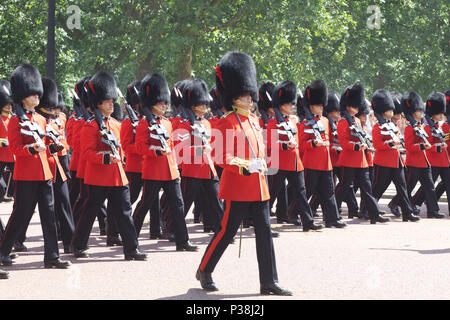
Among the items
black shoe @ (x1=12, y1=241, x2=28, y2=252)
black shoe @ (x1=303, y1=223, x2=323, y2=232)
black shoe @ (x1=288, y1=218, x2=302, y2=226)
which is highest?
black shoe @ (x1=288, y1=218, x2=302, y2=226)

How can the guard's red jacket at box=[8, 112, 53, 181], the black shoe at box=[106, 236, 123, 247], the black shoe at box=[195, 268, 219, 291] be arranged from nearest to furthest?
1. the black shoe at box=[195, 268, 219, 291]
2. the guard's red jacket at box=[8, 112, 53, 181]
3. the black shoe at box=[106, 236, 123, 247]

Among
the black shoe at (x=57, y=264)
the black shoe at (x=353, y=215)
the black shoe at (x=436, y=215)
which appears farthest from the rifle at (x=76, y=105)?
the black shoe at (x=436, y=215)

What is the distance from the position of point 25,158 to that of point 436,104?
22.7 feet

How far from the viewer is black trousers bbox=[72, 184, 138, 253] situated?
7613 mm

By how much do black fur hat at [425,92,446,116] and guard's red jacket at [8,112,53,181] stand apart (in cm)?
675

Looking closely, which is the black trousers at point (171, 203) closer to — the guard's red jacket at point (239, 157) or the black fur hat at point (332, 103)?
the guard's red jacket at point (239, 157)

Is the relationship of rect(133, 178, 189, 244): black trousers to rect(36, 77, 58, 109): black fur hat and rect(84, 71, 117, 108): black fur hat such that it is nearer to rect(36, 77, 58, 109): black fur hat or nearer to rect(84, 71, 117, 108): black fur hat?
rect(84, 71, 117, 108): black fur hat

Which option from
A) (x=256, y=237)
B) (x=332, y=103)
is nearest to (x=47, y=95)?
(x=256, y=237)

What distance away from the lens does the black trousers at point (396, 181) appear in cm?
1096

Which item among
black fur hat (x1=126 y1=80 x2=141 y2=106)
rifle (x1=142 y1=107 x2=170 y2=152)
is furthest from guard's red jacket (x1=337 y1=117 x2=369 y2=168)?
rifle (x1=142 y1=107 x2=170 y2=152)

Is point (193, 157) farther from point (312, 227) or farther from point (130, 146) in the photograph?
point (312, 227)

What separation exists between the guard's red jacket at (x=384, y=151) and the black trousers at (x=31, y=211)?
536 centimetres

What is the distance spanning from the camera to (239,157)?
6141 millimetres
